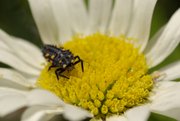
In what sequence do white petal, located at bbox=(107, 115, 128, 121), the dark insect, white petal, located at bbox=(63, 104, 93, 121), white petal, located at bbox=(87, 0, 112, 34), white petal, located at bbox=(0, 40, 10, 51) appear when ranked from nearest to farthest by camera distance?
white petal, located at bbox=(63, 104, 93, 121) < white petal, located at bbox=(107, 115, 128, 121) < the dark insect < white petal, located at bbox=(0, 40, 10, 51) < white petal, located at bbox=(87, 0, 112, 34)

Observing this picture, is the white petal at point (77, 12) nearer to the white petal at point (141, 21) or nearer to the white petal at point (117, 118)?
the white petal at point (141, 21)

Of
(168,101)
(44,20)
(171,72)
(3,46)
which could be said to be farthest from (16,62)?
(168,101)

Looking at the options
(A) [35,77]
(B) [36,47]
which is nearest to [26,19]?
(B) [36,47]

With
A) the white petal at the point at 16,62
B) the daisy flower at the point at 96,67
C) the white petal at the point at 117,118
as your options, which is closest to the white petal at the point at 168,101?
the daisy flower at the point at 96,67

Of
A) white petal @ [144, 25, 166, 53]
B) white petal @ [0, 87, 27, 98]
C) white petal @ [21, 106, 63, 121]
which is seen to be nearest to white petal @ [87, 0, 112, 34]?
white petal @ [144, 25, 166, 53]

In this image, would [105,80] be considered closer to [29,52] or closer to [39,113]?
[39,113]

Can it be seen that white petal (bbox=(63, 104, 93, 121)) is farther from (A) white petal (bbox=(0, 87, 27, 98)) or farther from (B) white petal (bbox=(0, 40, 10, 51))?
(B) white petal (bbox=(0, 40, 10, 51))
